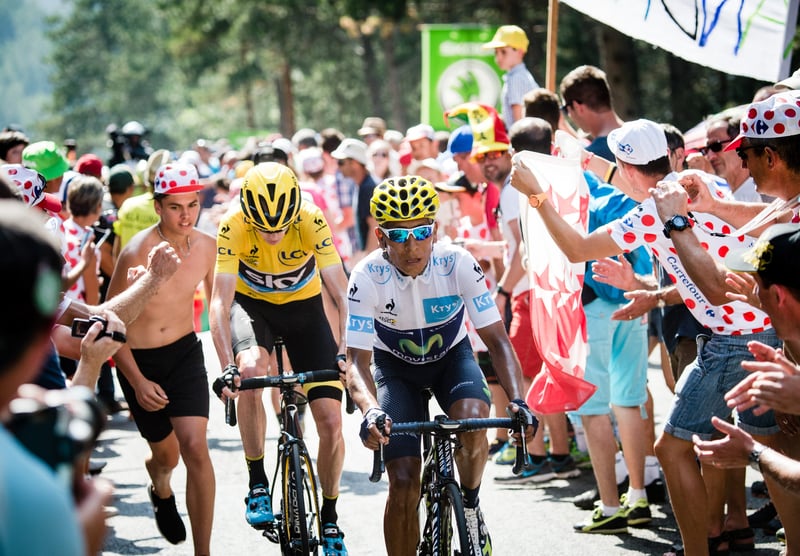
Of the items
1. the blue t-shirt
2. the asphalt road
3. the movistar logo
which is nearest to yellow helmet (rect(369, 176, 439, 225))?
the movistar logo

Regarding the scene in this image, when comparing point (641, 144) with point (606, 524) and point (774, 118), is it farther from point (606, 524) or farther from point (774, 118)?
point (606, 524)

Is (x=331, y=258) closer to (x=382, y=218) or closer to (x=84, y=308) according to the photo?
(x=382, y=218)

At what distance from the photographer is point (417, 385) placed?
5.91 m

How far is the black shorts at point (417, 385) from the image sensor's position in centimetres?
558

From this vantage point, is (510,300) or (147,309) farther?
(510,300)

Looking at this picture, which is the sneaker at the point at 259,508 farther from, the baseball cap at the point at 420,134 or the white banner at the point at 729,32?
the baseball cap at the point at 420,134

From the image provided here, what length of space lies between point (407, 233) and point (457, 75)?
43.7 feet

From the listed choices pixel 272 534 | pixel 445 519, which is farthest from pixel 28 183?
pixel 445 519

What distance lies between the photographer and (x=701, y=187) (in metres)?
5.63

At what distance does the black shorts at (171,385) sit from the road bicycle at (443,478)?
1.82 metres

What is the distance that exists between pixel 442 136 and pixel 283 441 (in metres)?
10.7

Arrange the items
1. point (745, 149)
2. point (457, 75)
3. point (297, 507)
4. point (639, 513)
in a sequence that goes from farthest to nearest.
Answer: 1. point (457, 75)
2. point (639, 513)
3. point (297, 507)
4. point (745, 149)

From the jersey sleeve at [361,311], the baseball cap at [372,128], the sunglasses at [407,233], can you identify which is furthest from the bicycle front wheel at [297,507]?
the baseball cap at [372,128]

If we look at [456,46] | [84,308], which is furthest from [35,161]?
[456,46]
